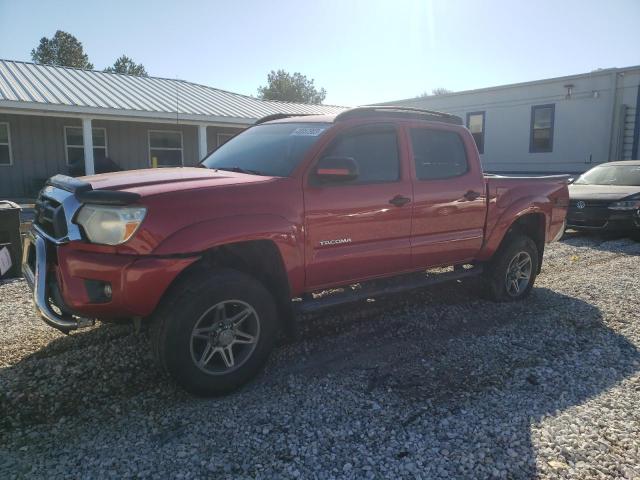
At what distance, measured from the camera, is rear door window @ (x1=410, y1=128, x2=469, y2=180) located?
455 cm

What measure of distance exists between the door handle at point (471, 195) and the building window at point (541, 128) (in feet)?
45.3

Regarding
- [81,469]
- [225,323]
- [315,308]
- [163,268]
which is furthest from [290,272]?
[81,469]

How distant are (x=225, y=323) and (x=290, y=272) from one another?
0.61 metres

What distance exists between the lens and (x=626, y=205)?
362 inches

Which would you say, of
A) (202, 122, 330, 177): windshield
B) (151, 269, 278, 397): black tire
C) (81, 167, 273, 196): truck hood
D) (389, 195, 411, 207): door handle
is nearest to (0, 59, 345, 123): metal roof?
(202, 122, 330, 177): windshield

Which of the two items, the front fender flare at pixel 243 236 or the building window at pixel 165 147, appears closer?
the front fender flare at pixel 243 236

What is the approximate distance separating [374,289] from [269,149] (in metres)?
1.51

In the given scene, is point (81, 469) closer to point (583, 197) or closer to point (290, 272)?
point (290, 272)

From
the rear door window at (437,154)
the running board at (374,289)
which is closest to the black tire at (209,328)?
the running board at (374,289)

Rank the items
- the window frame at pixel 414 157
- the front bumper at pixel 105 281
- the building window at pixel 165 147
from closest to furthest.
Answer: the front bumper at pixel 105 281, the window frame at pixel 414 157, the building window at pixel 165 147

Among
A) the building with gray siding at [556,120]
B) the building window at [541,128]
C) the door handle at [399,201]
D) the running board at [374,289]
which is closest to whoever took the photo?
the running board at [374,289]

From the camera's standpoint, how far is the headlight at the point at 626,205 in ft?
30.1

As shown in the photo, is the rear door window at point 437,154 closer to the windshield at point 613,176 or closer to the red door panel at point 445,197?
the red door panel at point 445,197

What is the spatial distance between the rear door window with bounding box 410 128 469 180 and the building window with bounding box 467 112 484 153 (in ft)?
48.1
